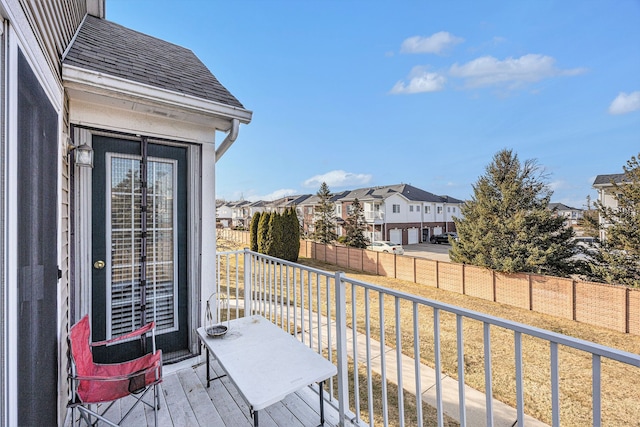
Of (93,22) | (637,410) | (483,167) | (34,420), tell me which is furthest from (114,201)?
(483,167)

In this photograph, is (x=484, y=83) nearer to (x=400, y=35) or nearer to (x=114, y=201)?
(x=400, y=35)

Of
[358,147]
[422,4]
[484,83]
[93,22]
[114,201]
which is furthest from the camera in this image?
[358,147]

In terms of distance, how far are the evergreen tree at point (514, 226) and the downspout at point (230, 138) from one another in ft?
35.0

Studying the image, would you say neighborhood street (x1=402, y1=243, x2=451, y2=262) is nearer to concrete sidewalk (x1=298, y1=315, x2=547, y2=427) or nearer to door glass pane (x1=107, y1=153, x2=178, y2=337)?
concrete sidewalk (x1=298, y1=315, x2=547, y2=427)

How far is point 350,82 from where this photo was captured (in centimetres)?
1733

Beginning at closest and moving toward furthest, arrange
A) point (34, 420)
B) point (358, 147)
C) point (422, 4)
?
point (34, 420)
point (422, 4)
point (358, 147)

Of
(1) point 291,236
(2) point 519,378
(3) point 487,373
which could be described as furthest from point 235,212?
(2) point 519,378

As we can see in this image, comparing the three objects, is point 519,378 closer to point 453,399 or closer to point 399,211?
point 453,399

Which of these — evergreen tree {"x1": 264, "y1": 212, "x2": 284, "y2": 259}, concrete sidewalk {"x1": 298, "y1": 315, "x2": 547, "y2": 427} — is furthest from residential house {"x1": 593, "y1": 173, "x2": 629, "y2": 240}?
evergreen tree {"x1": 264, "y1": 212, "x2": 284, "y2": 259}

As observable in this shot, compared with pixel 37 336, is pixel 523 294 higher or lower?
lower

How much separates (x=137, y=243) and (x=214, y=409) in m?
1.69

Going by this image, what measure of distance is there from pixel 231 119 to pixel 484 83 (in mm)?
18670

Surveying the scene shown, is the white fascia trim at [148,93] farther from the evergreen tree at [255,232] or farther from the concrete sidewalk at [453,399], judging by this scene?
the evergreen tree at [255,232]

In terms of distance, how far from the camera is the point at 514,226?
11242 mm
